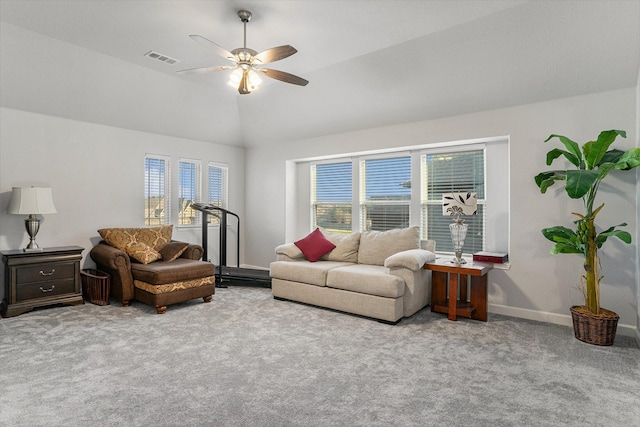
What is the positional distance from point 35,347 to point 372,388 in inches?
118

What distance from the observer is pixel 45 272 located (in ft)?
14.1

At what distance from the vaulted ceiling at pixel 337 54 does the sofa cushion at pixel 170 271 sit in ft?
7.42

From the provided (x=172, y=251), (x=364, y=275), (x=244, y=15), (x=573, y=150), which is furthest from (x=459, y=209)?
(x=172, y=251)

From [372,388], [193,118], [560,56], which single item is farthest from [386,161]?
[372,388]

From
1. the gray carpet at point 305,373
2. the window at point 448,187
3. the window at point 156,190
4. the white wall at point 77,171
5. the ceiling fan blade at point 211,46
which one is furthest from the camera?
the window at point 156,190

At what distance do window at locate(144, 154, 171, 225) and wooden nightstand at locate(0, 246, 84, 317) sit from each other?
1.30 metres

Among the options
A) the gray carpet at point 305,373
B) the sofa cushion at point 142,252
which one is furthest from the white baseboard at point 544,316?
the sofa cushion at point 142,252

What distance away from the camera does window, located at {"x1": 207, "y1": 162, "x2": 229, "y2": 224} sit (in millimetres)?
6586

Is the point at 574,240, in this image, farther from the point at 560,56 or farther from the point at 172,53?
the point at 172,53

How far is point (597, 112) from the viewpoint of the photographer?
3.72 meters

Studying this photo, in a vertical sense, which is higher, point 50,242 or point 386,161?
point 386,161

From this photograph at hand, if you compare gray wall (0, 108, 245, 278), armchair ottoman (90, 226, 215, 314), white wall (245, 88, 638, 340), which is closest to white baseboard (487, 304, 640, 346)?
white wall (245, 88, 638, 340)

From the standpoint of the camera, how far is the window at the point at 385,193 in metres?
5.41

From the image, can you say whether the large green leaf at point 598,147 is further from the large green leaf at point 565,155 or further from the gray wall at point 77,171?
the gray wall at point 77,171
